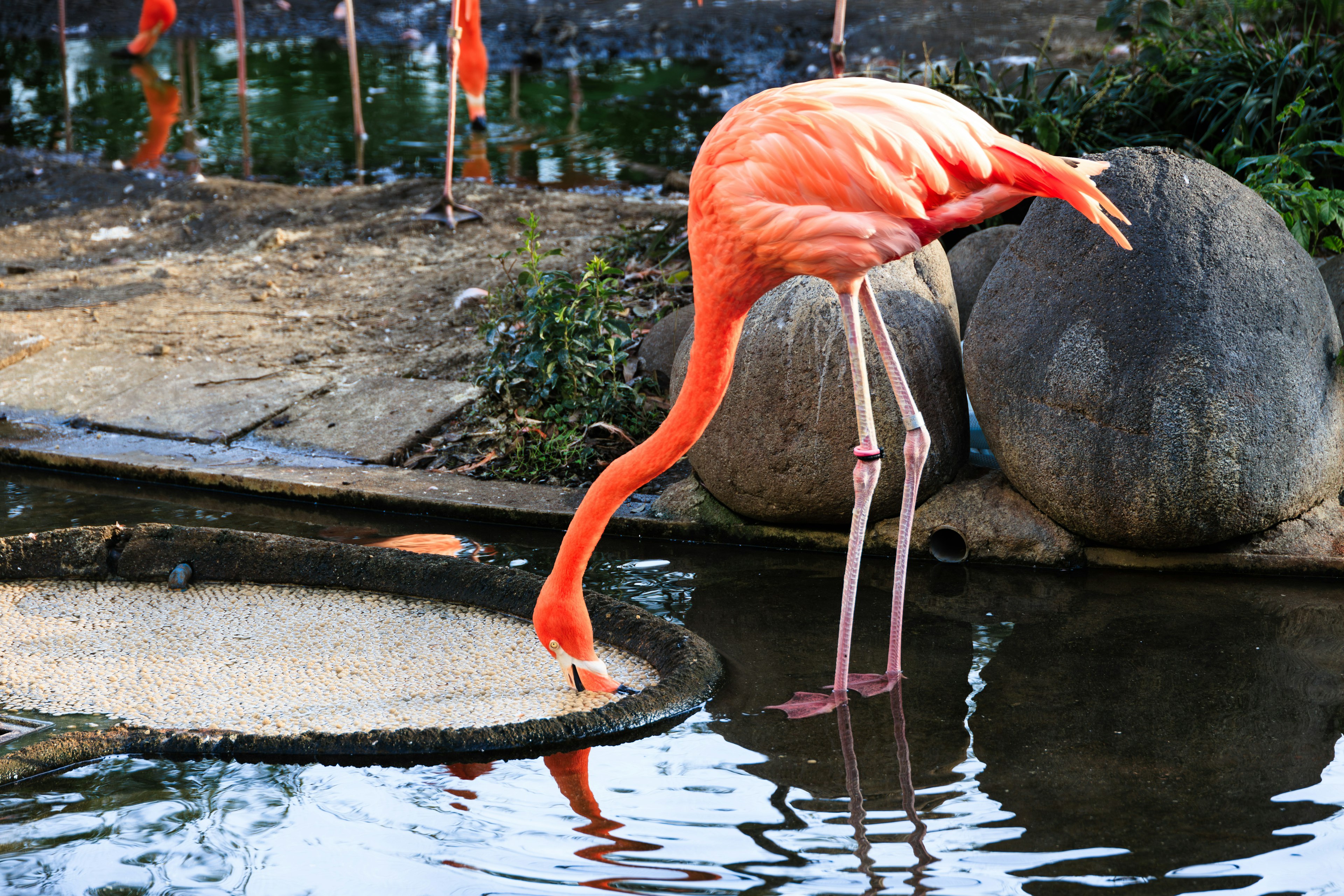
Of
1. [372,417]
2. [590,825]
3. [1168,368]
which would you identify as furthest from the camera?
[372,417]

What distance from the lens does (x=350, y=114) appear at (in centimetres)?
1058

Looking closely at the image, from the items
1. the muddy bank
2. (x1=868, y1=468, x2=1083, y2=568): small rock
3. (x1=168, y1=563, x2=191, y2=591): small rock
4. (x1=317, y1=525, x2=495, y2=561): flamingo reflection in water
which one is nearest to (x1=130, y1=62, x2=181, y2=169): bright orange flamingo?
the muddy bank

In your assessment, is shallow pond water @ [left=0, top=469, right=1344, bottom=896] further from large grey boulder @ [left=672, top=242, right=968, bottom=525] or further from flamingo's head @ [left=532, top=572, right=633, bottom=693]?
large grey boulder @ [left=672, top=242, right=968, bottom=525]

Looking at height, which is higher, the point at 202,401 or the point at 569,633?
the point at 202,401

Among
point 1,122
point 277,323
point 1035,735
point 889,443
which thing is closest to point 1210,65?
point 889,443

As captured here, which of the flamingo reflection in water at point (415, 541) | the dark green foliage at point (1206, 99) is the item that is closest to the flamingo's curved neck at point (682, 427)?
the flamingo reflection in water at point (415, 541)

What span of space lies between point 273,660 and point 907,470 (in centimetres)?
177

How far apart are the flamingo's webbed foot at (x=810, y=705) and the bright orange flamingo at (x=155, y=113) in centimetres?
744

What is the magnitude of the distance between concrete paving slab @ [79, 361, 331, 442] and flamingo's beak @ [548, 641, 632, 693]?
261 cm

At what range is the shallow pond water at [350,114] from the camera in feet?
28.9

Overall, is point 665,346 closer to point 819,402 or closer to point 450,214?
point 819,402

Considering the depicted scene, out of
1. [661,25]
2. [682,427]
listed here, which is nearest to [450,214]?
[682,427]

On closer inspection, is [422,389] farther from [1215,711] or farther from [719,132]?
[1215,711]

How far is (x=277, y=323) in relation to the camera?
19.6 ft
